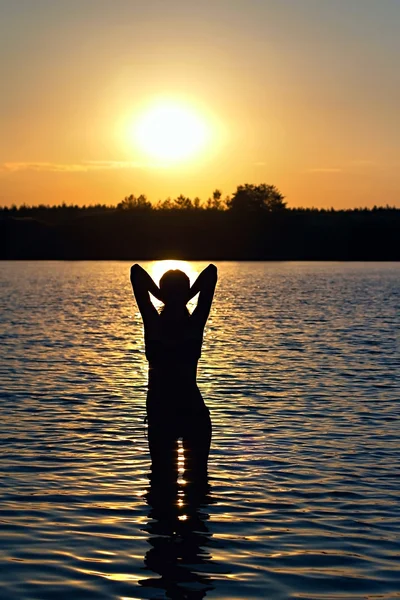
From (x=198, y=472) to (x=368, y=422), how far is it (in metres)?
5.60

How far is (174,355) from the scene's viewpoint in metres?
10.6

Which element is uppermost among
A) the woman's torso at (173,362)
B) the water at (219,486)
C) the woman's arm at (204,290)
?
the woman's arm at (204,290)

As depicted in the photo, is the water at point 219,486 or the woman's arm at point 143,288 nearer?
the water at point 219,486

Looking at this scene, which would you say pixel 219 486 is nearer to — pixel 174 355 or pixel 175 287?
pixel 174 355

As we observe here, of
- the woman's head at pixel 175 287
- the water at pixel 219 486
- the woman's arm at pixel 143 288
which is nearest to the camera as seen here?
the water at pixel 219 486

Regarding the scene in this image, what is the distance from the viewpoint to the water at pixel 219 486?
8.94 metres

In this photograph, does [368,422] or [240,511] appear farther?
[368,422]

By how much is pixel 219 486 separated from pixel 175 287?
9.64ft

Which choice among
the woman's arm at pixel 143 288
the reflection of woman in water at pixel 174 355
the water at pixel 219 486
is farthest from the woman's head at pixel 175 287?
the water at pixel 219 486

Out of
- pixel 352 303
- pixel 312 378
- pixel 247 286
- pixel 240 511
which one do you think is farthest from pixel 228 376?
pixel 247 286

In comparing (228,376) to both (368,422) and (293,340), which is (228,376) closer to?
(368,422)

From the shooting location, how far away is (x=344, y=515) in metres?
10.9

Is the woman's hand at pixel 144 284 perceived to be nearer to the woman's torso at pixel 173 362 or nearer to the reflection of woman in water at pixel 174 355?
the reflection of woman in water at pixel 174 355

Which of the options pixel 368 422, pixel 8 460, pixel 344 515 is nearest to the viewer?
pixel 344 515
